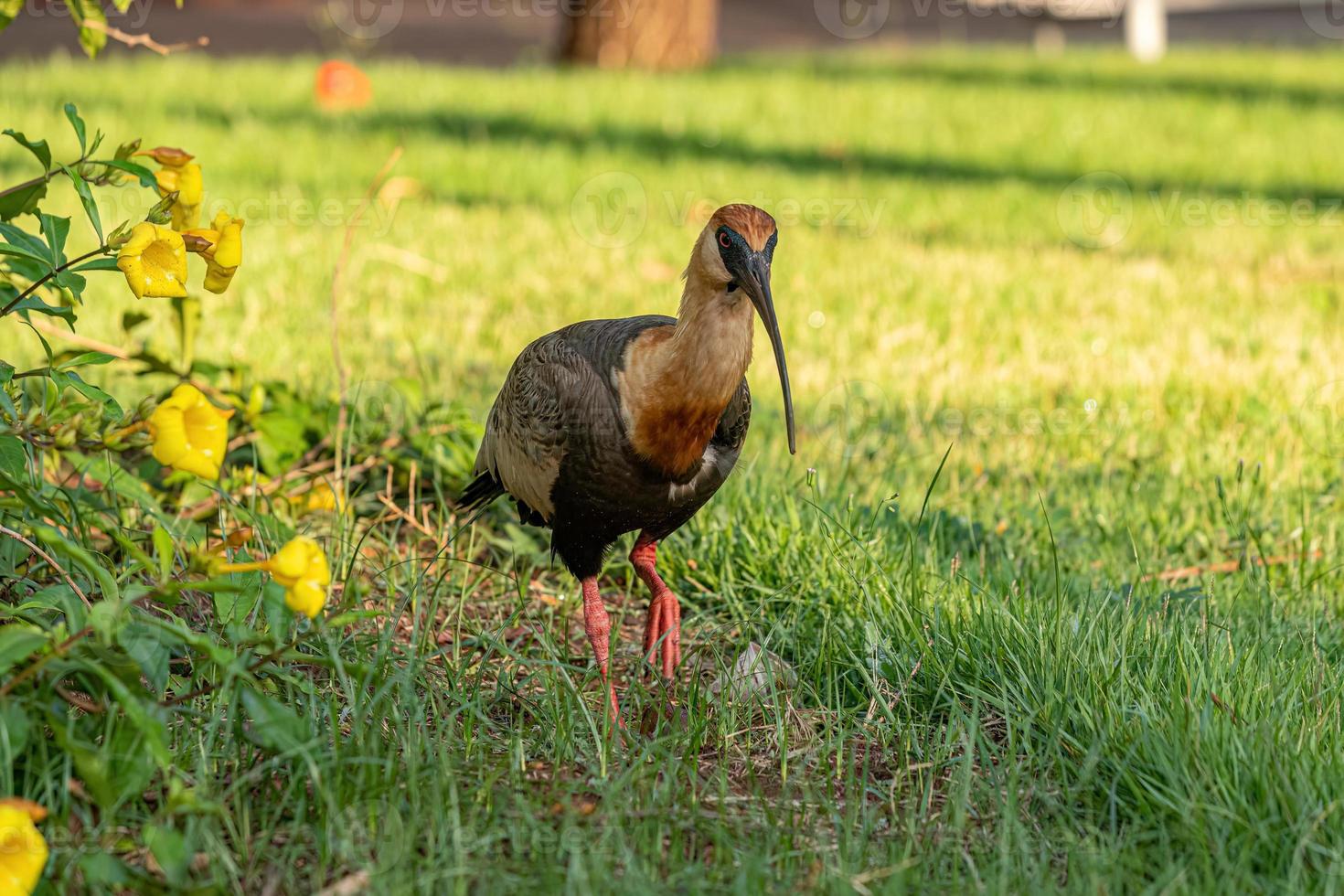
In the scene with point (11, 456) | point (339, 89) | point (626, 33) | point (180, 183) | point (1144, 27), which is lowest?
point (11, 456)

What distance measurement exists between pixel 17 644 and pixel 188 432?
0.39 metres

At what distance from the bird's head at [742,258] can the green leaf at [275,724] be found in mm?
1007

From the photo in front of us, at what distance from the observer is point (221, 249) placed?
2.56 metres

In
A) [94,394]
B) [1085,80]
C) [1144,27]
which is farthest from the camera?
[1144,27]

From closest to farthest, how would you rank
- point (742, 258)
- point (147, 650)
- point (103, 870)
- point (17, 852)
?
point (17, 852) < point (103, 870) < point (147, 650) < point (742, 258)

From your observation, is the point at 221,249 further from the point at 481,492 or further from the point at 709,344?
the point at 481,492

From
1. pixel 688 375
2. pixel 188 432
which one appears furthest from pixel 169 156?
pixel 688 375

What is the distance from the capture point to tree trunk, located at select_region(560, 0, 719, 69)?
12.6 meters

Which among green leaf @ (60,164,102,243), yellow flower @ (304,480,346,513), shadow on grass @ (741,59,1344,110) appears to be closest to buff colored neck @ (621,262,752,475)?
green leaf @ (60,164,102,243)

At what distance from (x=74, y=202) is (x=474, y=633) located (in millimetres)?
4916

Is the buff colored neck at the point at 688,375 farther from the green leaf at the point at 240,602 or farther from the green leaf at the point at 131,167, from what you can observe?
the green leaf at the point at 131,167

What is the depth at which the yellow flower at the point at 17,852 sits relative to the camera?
1970mm

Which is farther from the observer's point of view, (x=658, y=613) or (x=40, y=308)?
(x=658, y=613)

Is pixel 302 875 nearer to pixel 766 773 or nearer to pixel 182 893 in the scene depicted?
pixel 182 893
